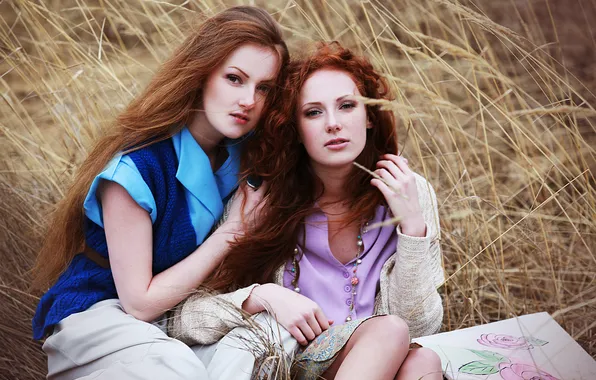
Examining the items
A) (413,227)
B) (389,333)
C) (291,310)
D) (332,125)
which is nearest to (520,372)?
(389,333)

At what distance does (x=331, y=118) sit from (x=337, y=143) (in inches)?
3.1

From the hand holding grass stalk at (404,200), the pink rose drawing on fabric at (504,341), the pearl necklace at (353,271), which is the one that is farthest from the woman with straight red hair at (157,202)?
the pink rose drawing on fabric at (504,341)

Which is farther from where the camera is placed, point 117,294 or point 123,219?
point 117,294

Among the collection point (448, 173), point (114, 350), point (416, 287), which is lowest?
point (416, 287)

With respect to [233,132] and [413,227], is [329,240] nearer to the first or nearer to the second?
[413,227]

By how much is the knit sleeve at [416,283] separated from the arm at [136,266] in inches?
23.2

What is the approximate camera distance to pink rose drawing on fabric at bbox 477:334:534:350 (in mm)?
1999

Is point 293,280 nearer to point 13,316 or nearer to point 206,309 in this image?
point 206,309

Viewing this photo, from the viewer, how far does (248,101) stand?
2117 millimetres

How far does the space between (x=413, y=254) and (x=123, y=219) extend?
0.85 meters

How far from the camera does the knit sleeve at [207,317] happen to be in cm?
204

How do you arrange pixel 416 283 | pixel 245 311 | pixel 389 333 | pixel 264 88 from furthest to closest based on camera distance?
pixel 264 88, pixel 416 283, pixel 245 311, pixel 389 333

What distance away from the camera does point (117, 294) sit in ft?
7.25

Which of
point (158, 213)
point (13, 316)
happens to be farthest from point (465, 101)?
point (13, 316)
